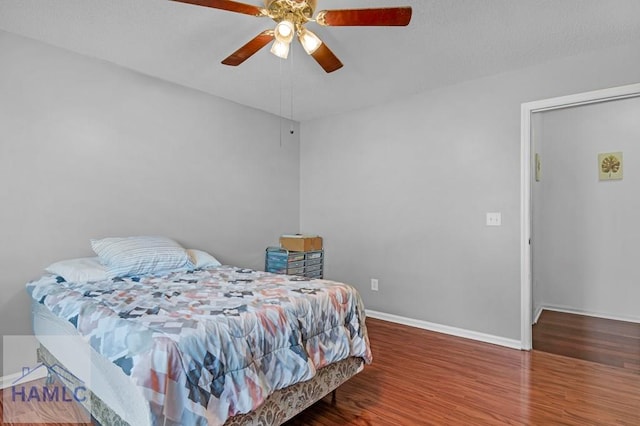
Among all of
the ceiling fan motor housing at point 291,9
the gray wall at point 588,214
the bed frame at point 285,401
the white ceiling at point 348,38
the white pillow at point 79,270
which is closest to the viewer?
the bed frame at point 285,401

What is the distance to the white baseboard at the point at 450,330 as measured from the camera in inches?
118

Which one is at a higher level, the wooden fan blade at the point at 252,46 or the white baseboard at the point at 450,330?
the wooden fan blade at the point at 252,46

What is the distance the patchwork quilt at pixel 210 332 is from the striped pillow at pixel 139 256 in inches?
4.1

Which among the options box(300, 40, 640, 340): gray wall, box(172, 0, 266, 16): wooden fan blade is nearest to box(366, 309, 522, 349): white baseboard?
box(300, 40, 640, 340): gray wall

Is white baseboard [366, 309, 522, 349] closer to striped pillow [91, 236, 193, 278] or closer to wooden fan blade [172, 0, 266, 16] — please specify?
striped pillow [91, 236, 193, 278]

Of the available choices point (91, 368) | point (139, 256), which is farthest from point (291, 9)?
point (91, 368)

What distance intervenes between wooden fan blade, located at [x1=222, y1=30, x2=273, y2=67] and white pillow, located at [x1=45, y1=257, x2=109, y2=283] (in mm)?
1601

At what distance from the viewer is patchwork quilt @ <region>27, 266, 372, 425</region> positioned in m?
1.26

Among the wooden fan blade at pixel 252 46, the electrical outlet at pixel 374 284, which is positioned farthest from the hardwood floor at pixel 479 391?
the wooden fan blade at pixel 252 46

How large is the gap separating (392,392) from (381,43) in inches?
93.1

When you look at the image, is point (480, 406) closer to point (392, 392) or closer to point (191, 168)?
point (392, 392)

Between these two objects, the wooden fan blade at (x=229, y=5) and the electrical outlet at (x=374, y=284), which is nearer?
the wooden fan blade at (x=229, y=5)

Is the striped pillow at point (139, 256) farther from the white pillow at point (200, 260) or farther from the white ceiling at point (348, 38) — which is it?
the white ceiling at point (348, 38)

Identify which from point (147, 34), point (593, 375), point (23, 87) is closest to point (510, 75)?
point (593, 375)
